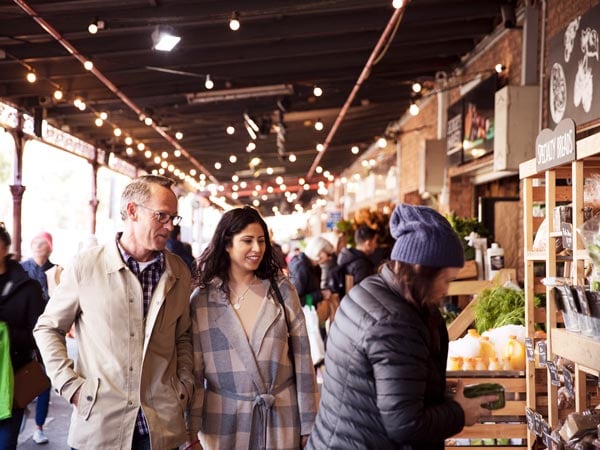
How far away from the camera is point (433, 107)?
12.1 metres

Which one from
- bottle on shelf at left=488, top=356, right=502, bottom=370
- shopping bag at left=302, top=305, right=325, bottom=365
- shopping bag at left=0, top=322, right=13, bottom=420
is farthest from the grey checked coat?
shopping bag at left=302, top=305, right=325, bottom=365

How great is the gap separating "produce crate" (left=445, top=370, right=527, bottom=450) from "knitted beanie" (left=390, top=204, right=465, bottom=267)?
193cm

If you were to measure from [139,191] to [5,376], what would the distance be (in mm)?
1772

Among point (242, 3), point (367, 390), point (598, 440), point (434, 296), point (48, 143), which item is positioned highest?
point (242, 3)

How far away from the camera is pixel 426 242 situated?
2162 mm

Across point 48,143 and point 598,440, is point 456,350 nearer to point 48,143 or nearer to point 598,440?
point 598,440

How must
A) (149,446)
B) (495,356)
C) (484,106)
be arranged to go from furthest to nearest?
(484,106), (495,356), (149,446)

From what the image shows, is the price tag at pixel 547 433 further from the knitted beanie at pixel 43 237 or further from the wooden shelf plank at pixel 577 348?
the knitted beanie at pixel 43 237

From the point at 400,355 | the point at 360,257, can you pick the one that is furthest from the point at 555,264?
the point at 360,257

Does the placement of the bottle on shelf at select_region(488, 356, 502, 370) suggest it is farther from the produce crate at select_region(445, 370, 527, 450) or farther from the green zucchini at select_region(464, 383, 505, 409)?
the green zucchini at select_region(464, 383, 505, 409)

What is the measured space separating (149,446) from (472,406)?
4.25 ft

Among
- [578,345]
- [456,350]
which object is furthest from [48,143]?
[578,345]

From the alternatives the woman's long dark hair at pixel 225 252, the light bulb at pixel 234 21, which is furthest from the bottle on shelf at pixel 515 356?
the light bulb at pixel 234 21

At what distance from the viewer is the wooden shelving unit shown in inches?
112
